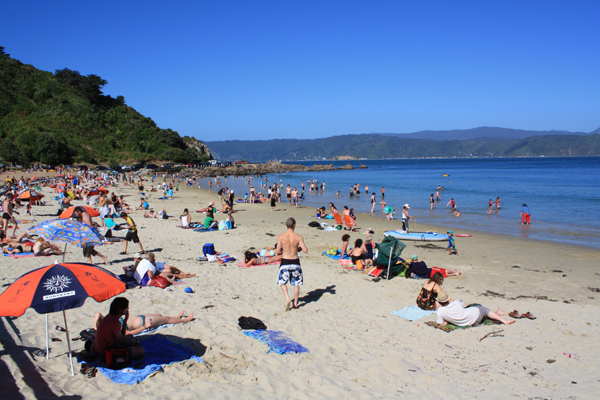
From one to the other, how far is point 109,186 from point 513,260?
37022 millimetres

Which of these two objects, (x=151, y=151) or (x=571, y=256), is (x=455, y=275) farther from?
(x=151, y=151)

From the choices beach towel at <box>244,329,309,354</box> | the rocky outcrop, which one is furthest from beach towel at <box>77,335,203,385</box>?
the rocky outcrop

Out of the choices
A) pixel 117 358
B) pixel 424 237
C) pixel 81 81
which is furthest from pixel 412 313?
pixel 81 81

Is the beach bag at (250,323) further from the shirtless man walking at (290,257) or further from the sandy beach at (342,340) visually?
the shirtless man walking at (290,257)

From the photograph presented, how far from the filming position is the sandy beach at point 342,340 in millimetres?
4586

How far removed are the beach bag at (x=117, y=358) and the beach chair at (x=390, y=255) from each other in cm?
633

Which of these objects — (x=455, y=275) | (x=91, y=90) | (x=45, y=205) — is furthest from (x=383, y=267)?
(x=91, y=90)

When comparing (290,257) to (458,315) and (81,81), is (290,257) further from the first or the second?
(81,81)

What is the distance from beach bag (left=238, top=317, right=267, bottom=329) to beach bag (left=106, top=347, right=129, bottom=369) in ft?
5.92

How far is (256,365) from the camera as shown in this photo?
5.10m

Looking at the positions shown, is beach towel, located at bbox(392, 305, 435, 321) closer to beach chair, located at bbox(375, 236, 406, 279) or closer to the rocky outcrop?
beach chair, located at bbox(375, 236, 406, 279)

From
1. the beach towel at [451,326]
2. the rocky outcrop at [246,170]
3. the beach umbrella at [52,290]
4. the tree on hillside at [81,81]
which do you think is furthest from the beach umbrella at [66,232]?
the tree on hillside at [81,81]

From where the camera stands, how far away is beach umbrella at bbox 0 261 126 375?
3947 millimetres

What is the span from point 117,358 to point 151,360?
405 millimetres
